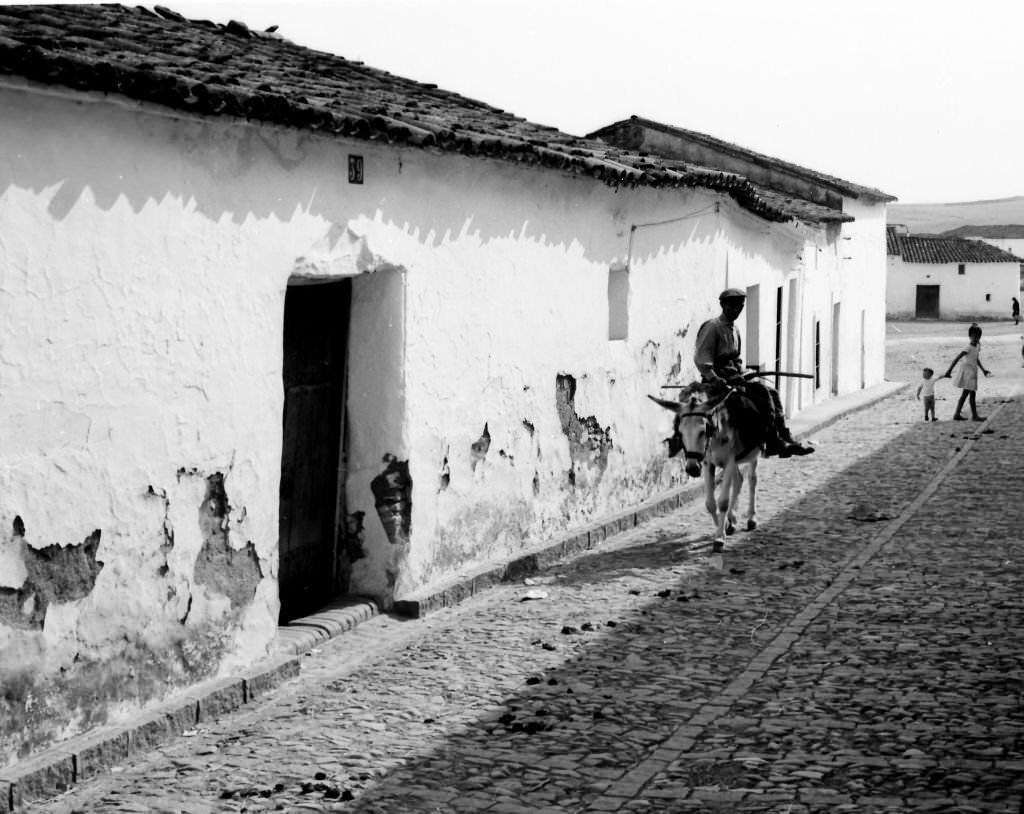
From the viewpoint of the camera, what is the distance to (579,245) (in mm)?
12289

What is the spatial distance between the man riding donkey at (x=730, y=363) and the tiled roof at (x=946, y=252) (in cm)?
6161

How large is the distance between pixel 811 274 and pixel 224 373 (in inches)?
830

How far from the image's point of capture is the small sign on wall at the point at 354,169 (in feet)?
28.0

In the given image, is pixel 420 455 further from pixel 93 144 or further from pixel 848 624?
pixel 93 144

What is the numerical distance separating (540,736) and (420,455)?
3256 millimetres

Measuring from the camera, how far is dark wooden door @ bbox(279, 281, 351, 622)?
8.83 meters

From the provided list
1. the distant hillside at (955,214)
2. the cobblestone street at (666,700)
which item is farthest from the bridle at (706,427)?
the distant hillside at (955,214)

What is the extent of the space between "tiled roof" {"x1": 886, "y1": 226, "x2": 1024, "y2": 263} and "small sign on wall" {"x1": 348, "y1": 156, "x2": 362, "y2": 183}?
6556cm

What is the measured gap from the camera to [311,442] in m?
9.09

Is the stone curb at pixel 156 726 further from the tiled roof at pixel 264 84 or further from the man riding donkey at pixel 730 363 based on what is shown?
the man riding donkey at pixel 730 363

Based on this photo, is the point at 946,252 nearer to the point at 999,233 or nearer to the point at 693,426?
the point at 999,233

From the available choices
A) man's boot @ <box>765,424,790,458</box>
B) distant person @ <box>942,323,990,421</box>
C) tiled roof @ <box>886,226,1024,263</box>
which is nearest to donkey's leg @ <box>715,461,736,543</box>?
man's boot @ <box>765,424,790,458</box>

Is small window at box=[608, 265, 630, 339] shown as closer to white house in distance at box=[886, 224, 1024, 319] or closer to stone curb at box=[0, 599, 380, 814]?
stone curb at box=[0, 599, 380, 814]

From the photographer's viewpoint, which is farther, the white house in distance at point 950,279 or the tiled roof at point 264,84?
the white house in distance at point 950,279
